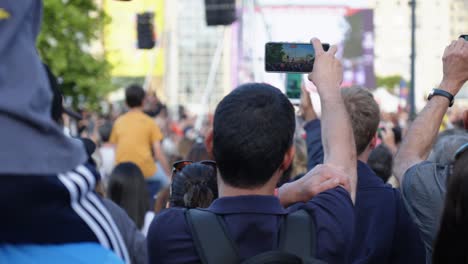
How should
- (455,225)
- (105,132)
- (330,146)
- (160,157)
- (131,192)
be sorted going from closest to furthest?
1. (455,225)
2. (330,146)
3. (131,192)
4. (160,157)
5. (105,132)

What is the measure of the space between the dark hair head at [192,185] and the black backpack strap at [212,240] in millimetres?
824

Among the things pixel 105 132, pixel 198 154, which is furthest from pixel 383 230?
pixel 105 132

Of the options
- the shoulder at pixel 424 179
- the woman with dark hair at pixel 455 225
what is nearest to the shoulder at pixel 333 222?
the woman with dark hair at pixel 455 225

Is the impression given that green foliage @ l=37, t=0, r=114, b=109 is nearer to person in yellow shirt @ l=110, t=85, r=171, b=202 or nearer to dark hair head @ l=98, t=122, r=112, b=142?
dark hair head @ l=98, t=122, r=112, b=142

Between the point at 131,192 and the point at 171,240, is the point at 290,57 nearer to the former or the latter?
the point at 171,240

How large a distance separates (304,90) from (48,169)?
3.24 metres

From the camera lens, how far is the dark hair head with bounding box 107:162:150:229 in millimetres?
6530

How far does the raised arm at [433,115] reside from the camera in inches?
145

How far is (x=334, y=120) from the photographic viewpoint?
3.04 m

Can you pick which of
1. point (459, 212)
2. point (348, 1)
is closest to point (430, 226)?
point (459, 212)

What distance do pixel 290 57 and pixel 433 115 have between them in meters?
0.75

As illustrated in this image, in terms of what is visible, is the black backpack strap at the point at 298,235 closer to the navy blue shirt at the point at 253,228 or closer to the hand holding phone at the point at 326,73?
the navy blue shirt at the point at 253,228

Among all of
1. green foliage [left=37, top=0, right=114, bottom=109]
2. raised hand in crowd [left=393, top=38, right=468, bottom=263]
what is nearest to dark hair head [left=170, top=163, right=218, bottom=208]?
raised hand in crowd [left=393, top=38, right=468, bottom=263]

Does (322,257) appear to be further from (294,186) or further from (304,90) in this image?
(304,90)
